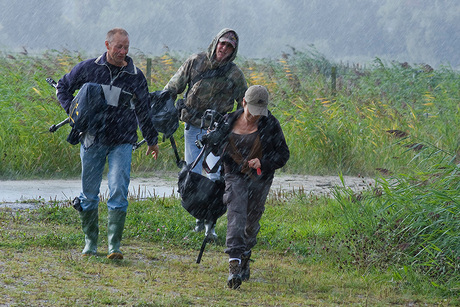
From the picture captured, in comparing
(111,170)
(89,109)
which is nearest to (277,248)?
(111,170)

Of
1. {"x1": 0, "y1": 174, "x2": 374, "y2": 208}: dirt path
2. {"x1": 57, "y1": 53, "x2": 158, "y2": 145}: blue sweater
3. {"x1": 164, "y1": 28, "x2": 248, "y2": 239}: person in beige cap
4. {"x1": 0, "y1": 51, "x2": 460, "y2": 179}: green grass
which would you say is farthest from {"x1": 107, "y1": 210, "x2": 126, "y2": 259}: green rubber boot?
{"x1": 0, "y1": 51, "x2": 460, "y2": 179}: green grass

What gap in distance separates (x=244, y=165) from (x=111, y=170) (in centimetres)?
142

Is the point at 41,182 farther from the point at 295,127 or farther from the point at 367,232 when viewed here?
the point at 367,232

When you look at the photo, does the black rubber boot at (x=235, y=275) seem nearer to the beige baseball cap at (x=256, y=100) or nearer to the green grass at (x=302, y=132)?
the beige baseball cap at (x=256, y=100)

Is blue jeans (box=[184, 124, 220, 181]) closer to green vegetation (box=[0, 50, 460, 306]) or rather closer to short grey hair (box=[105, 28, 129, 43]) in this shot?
green vegetation (box=[0, 50, 460, 306])

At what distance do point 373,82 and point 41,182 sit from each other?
39.9ft

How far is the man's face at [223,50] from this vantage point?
22.0ft

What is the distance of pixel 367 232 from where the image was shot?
631cm

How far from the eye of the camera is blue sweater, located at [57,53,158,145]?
5945mm

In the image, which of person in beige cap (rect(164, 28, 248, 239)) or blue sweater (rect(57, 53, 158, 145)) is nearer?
blue sweater (rect(57, 53, 158, 145))

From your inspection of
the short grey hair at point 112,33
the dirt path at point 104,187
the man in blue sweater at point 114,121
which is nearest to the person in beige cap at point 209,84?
the man in blue sweater at point 114,121

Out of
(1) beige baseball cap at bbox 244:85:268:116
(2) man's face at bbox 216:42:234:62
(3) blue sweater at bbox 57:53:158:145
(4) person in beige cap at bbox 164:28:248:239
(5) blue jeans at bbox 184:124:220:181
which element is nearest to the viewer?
(1) beige baseball cap at bbox 244:85:268:116

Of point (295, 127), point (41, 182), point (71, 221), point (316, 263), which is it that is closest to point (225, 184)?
point (316, 263)

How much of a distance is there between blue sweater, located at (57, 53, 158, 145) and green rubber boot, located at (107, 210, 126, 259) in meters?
0.69
